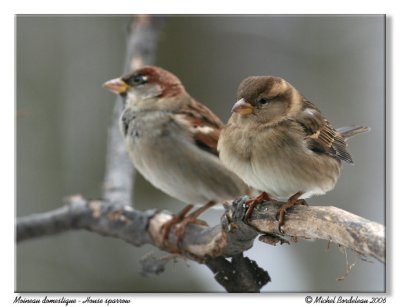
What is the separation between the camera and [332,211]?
2531 millimetres

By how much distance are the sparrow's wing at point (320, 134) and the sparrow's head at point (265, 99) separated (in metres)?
0.07

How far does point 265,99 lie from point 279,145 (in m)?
0.21

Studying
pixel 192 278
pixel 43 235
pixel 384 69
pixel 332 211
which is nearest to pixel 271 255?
pixel 192 278

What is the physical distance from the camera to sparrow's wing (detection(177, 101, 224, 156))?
357cm

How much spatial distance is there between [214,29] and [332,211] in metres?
1.43

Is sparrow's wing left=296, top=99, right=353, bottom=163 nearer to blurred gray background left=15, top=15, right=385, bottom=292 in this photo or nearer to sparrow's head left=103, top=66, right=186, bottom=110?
blurred gray background left=15, top=15, right=385, bottom=292

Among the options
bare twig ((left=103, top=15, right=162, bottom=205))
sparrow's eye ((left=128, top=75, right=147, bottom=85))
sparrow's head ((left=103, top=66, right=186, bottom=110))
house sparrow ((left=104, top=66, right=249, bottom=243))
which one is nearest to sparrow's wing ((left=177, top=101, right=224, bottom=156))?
house sparrow ((left=104, top=66, right=249, bottom=243))

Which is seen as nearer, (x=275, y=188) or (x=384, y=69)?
(x=275, y=188)

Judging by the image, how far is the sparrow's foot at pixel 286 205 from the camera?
2715 millimetres

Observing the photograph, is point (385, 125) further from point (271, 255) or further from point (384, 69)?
point (271, 255)

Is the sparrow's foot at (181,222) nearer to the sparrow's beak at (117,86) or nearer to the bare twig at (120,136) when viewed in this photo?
the bare twig at (120,136)

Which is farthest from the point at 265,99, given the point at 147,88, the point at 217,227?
the point at 147,88

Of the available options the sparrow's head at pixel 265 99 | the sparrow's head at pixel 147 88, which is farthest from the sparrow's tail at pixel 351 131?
the sparrow's head at pixel 147 88

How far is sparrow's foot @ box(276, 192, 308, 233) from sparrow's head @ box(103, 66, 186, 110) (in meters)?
1.16
